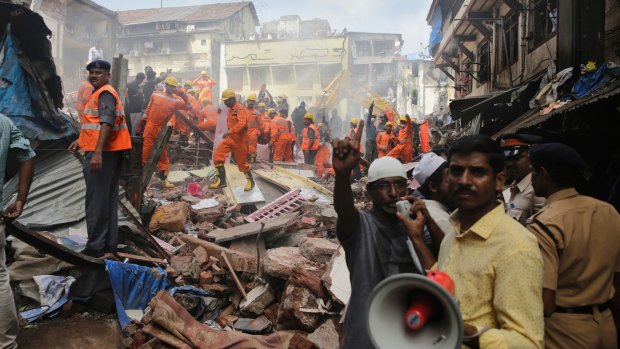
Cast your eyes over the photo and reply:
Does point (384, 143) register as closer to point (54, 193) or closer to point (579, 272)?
point (54, 193)

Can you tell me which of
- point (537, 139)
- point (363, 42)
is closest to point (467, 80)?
point (537, 139)

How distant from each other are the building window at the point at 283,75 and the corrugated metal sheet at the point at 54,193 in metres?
27.6

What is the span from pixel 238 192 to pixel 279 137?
5260 mm

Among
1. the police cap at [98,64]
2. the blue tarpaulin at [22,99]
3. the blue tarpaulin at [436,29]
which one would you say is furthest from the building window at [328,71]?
the police cap at [98,64]

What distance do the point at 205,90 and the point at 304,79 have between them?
15.8 metres

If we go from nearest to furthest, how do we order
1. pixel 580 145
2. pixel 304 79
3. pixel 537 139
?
pixel 537 139 < pixel 580 145 < pixel 304 79

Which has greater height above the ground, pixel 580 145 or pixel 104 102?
pixel 104 102

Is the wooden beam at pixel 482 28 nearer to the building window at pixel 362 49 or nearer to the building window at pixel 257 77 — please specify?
the building window at pixel 257 77

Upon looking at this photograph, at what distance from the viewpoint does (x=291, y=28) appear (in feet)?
153

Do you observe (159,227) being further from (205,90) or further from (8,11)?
(205,90)

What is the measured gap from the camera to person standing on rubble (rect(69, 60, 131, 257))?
400 cm

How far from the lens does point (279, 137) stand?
13.0 metres

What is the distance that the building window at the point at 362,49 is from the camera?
44.6 meters

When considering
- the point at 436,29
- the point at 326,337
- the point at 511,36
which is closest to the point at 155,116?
the point at 326,337
